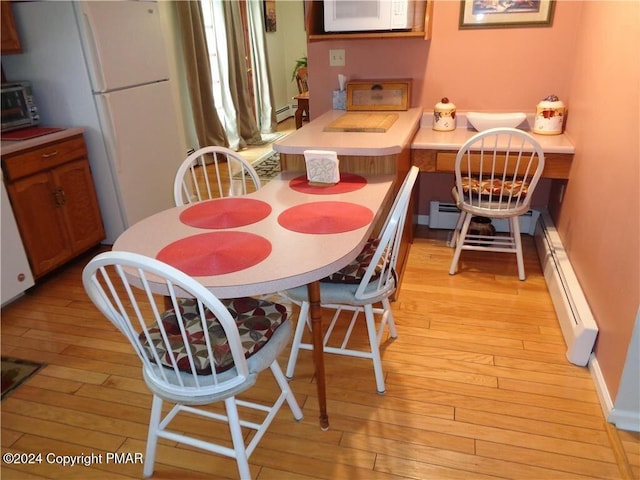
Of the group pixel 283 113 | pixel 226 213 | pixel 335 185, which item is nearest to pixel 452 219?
pixel 335 185

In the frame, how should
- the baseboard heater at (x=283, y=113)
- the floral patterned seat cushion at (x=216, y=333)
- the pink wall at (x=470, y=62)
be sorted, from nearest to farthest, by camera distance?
1. the floral patterned seat cushion at (x=216, y=333)
2. the pink wall at (x=470, y=62)
3. the baseboard heater at (x=283, y=113)

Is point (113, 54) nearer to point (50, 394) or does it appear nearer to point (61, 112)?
point (61, 112)

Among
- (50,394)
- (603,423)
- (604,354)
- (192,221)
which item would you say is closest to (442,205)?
(604,354)

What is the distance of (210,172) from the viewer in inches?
200

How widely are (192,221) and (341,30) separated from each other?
1.73 meters

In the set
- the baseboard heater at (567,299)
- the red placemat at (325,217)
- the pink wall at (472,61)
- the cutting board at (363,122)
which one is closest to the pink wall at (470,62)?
the pink wall at (472,61)

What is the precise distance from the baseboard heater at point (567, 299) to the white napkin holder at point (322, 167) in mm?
1179

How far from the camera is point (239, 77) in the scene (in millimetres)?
5824

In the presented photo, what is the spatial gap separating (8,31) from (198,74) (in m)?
2.48

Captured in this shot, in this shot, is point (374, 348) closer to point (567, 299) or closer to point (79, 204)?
point (567, 299)

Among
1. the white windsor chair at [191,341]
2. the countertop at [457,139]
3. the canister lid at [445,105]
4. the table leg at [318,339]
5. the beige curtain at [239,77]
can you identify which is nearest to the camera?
the white windsor chair at [191,341]

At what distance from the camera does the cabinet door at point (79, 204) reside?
2834 millimetres

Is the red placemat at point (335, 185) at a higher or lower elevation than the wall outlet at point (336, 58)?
lower

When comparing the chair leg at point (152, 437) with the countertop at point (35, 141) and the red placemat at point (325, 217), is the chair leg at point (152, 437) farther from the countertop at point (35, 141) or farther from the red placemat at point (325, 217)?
the countertop at point (35, 141)
